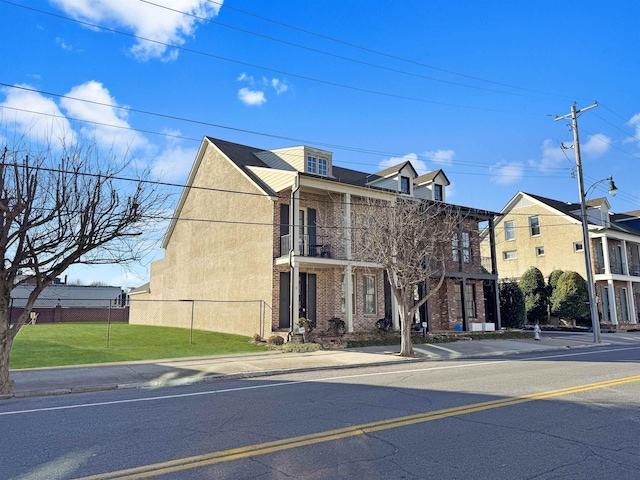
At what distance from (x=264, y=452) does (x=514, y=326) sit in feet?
90.1

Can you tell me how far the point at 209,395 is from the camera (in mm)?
8969

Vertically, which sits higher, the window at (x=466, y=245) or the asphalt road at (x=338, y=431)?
the window at (x=466, y=245)

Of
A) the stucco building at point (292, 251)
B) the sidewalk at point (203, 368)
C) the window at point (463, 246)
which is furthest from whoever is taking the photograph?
the window at point (463, 246)

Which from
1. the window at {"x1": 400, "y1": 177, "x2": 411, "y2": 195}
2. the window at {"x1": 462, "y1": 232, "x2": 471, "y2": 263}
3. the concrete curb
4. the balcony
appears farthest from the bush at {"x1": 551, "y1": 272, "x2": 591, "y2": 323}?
the concrete curb

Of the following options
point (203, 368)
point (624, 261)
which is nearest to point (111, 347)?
point (203, 368)

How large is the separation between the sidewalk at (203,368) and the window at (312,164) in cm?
923

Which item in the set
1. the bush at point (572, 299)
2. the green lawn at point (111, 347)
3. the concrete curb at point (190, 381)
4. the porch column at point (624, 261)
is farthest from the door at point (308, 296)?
the porch column at point (624, 261)

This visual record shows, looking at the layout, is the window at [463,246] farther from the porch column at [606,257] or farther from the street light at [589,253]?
the porch column at [606,257]

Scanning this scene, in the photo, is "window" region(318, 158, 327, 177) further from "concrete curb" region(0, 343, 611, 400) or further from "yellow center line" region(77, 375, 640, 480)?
"yellow center line" region(77, 375, 640, 480)

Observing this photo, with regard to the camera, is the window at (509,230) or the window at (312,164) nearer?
the window at (312,164)

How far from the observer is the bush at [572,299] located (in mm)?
31688

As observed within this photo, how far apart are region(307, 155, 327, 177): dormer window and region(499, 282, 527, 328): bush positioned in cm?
1527

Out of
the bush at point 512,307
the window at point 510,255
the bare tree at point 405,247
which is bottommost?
the bush at point 512,307

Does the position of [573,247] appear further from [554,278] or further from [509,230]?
[509,230]
